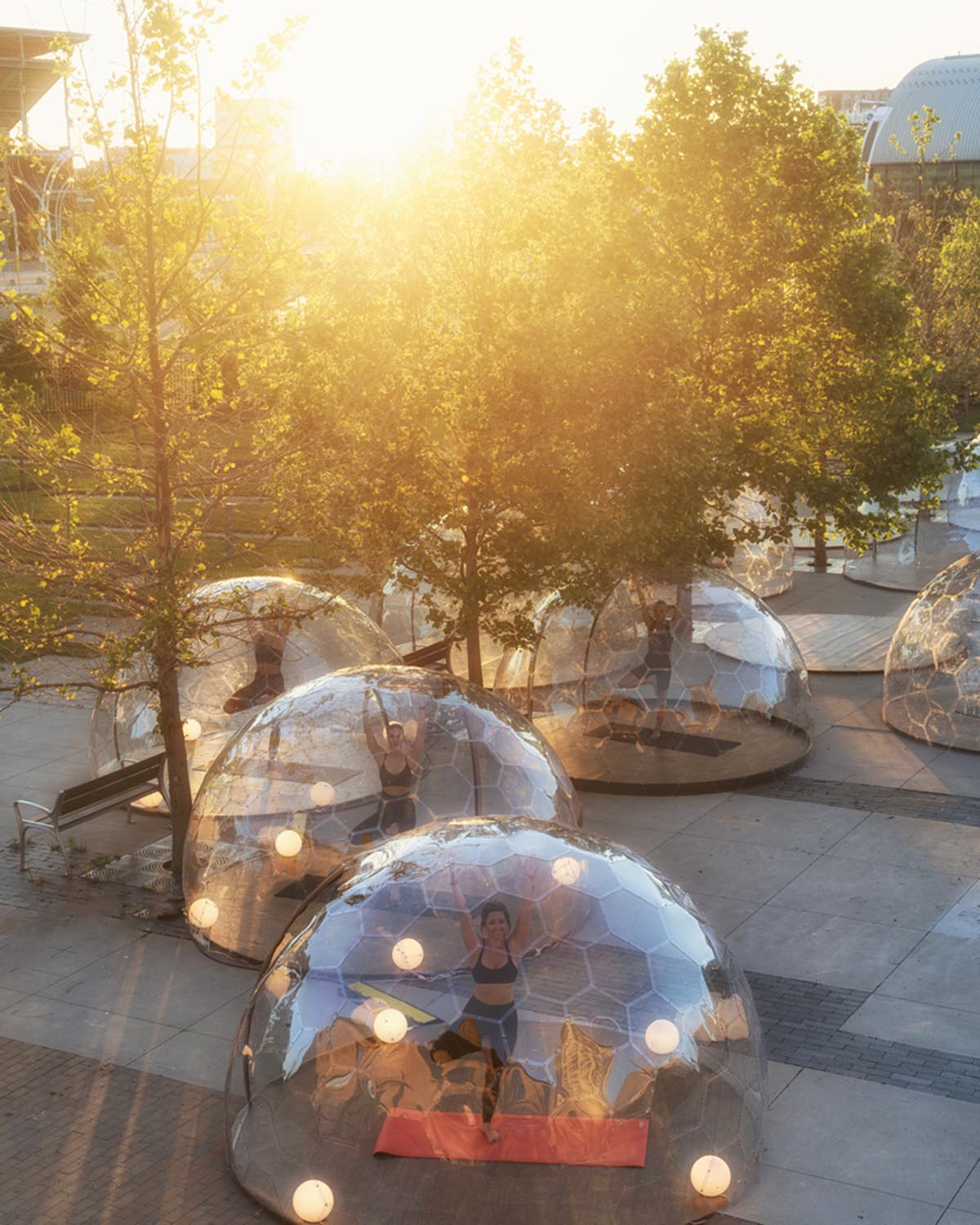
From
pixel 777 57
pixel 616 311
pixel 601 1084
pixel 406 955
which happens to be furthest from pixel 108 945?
pixel 777 57

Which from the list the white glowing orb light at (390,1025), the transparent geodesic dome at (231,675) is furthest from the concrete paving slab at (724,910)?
the white glowing orb light at (390,1025)

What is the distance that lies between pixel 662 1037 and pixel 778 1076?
6.99ft

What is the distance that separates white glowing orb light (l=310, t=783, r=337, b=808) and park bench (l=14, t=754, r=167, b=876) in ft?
9.62

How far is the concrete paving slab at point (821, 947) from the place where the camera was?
11078 mm

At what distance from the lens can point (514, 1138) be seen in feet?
24.9

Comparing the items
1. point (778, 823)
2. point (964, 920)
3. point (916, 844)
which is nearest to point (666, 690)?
point (778, 823)

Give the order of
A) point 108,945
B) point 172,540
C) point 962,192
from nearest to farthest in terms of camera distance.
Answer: point 108,945, point 172,540, point 962,192

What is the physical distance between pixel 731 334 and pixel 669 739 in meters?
6.93

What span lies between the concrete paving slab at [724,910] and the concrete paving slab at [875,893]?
1.12ft

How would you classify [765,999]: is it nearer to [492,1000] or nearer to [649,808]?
[492,1000]

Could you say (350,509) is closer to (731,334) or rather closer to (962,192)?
(731,334)

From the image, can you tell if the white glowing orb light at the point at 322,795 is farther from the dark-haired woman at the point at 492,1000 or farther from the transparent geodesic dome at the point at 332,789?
the dark-haired woman at the point at 492,1000

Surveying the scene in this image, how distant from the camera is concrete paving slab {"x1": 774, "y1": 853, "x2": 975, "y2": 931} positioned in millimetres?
12164

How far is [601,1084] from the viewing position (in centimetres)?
757
